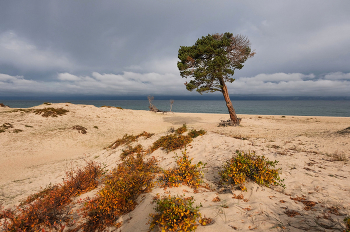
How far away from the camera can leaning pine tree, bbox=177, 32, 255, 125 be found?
13539mm

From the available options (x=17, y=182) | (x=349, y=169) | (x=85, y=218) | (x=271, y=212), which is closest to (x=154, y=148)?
(x=85, y=218)

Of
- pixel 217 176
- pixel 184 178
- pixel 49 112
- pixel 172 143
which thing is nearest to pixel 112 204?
pixel 184 178

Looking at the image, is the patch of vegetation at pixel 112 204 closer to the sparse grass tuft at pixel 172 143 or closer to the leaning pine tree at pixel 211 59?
the sparse grass tuft at pixel 172 143

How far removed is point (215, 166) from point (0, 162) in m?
14.5

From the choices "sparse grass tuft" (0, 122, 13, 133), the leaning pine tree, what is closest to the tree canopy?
the leaning pine tree

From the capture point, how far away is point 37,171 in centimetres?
903

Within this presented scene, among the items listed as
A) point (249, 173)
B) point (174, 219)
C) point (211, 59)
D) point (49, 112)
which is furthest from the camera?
point (49, 112)

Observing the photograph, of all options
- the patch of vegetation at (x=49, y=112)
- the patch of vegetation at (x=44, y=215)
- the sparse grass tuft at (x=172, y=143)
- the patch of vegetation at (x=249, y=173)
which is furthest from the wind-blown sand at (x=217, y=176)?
the patch of vegetation at (x=49, y=112)

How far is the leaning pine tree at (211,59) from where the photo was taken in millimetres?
13539

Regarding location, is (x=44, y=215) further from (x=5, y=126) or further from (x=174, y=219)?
(x=5, y=126)

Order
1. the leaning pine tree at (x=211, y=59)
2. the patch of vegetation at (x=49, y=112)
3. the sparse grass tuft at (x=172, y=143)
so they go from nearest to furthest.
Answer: the sparse grass tuft at (x=172, y=143), the leaning pine tree at (x=211, y=59), the patch of vegetation at (x=49, y=112)

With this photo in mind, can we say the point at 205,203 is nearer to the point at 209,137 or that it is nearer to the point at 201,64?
the point at 209,137

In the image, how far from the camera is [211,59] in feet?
47.8

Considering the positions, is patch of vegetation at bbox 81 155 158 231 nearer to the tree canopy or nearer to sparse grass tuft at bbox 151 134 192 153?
sparse grass tuft at bbox 151 134 192 153
